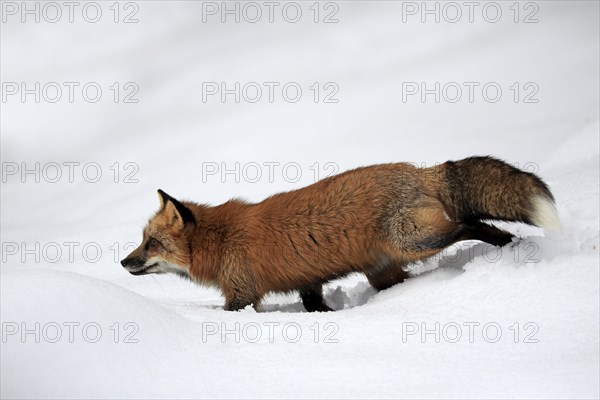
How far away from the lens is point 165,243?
5.94 metres

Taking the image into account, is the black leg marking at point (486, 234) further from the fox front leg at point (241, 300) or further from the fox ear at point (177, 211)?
the fox ear at point (177, 211)

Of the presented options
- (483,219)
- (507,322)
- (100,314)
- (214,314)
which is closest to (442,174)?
(483,219)

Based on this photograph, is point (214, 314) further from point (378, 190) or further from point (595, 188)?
point (595, 188)

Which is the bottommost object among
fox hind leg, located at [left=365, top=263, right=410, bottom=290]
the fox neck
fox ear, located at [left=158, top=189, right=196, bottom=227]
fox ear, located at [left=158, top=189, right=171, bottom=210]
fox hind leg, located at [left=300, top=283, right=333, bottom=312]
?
fox hind leg, located at [left=300, top=283, right=333, bottom=312]

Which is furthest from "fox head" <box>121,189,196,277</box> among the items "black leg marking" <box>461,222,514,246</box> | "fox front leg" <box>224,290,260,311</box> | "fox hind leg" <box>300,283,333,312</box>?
"black leg marking" <box>461,222,514,246</box>

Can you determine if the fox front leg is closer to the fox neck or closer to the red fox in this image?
the red fox

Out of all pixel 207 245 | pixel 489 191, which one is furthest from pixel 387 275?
pixel 207 245

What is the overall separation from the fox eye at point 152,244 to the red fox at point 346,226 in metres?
0.01

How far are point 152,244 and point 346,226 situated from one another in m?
1.75

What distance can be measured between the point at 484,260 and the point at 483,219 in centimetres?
58

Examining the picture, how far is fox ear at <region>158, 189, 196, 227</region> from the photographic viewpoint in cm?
581

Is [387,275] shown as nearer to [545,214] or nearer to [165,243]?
[545,214]

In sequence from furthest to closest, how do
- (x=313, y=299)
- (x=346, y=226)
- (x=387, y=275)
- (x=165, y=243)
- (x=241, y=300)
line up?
(x=165, y=243) < (x=313, y=299) < (x=241, y=300) < (x=387, y=275) < (x=346, y=226)

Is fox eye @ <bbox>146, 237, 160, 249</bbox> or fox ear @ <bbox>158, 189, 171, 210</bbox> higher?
fox ear @ <bbox>158, 189, 171, 210</bbox>
